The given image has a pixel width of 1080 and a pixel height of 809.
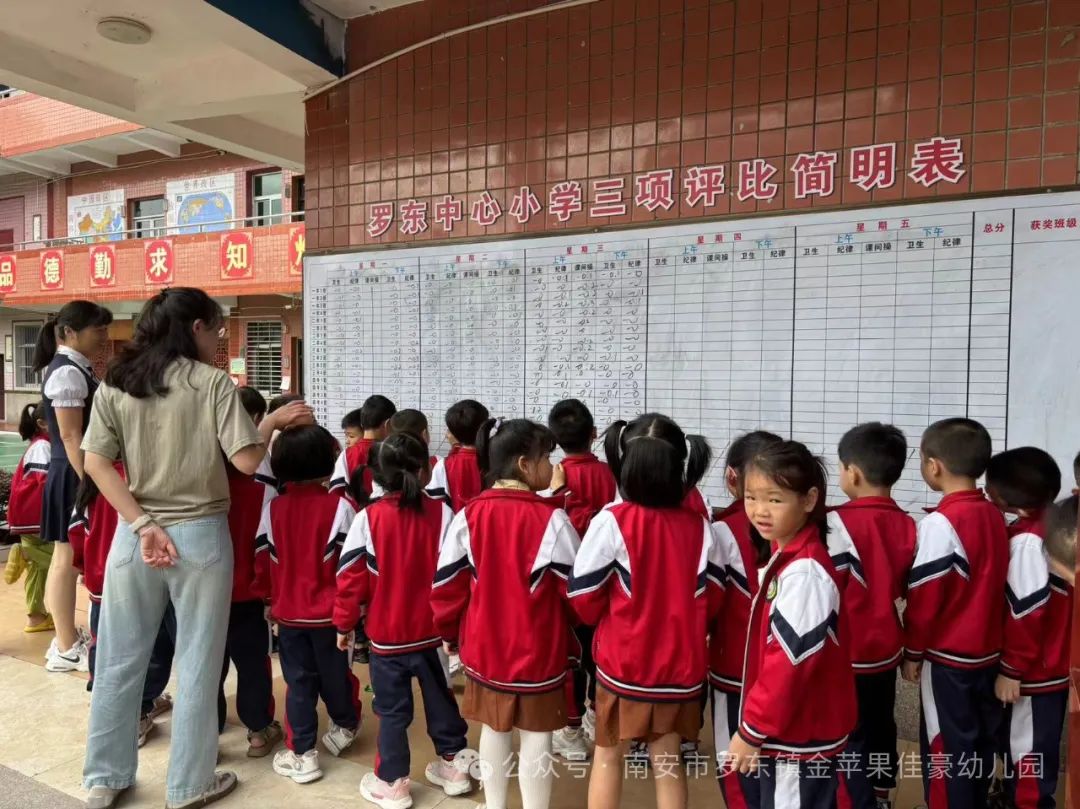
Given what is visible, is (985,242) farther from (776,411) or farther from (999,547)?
(999,547)

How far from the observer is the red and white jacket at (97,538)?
95.5 inches

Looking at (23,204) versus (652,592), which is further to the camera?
(23,204)

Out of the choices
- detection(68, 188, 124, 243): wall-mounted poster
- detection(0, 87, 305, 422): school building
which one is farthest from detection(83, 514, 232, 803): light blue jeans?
detection(68, 188, 124, 243): wall-mounted poster

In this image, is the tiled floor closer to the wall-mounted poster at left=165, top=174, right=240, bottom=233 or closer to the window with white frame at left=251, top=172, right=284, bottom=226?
the window with white frame at left=251, top=172, right=284, bottom=226

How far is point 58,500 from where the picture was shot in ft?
9.93

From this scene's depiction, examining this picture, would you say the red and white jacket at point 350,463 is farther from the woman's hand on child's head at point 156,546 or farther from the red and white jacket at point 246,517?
the woman's hand on child's head at point 156,546

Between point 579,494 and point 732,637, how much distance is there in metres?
0.87

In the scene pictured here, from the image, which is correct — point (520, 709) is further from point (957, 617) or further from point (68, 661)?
point (68, 661)

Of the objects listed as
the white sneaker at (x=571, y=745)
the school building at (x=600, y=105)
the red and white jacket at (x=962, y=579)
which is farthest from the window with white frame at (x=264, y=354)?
the red and white jacket at (x=962, y=579)

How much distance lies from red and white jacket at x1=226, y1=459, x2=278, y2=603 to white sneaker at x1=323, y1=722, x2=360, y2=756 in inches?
19.8

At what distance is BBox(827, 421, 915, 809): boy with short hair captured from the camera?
1.91 metres

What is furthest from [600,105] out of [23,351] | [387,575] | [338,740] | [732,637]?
[23,351]

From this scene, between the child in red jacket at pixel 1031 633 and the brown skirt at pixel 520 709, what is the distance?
113 centimetres

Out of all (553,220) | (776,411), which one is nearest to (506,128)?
(553,220)
